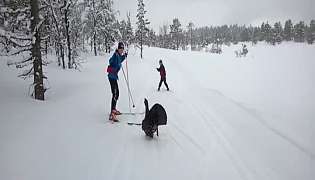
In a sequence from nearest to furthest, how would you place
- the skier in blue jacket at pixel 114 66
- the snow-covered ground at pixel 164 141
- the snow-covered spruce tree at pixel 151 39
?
the snow-covered ground at pixel 164 141 → the skier in blue jacket at pixel 114 66 → the snow-covered spruce tree at pixel 151 39

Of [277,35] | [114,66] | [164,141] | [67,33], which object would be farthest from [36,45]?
[277,35]

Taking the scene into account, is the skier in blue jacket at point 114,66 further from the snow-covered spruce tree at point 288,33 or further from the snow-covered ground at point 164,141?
the snow-covered spruce tree at point 288,33

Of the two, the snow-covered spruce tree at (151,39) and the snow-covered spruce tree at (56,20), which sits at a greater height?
the snow-covered spruce tree at (151,39)

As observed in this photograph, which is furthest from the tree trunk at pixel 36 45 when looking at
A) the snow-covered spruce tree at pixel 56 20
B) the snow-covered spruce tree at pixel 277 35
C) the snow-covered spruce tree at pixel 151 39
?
the snow-covered spruce tree at pixel 277 35

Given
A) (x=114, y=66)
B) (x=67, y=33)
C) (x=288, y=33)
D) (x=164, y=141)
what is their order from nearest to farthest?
(x=164, y=141) → (x=114, y=66) → (x=67, y=33) → (x=288, y=33)

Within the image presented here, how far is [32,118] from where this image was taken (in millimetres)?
9453

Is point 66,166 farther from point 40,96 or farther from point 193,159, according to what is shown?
point 40,96

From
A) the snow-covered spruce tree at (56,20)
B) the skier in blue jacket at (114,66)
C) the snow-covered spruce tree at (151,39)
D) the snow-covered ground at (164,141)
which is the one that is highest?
the snow-covered spruce tree at (151,39)

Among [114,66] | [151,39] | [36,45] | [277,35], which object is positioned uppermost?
[277,35]

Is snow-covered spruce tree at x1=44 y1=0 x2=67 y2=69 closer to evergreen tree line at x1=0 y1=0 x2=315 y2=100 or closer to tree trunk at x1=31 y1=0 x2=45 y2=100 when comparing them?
evergreen tree line at x1=0 y1=0 x2=315 y2=100

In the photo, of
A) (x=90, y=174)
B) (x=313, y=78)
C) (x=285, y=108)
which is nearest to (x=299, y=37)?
(x=313, y=78)

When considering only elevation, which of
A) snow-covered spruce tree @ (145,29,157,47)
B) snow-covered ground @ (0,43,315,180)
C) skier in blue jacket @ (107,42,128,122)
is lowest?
snow-covered ground @ (0,43,315,180)

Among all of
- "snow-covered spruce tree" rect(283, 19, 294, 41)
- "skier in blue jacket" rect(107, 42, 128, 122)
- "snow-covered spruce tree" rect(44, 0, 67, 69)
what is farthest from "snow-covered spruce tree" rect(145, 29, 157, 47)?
"skier in blue jacket" rect(107, 42, 128, 122)

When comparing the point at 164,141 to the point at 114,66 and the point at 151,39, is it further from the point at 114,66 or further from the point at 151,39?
the point at 151,39
